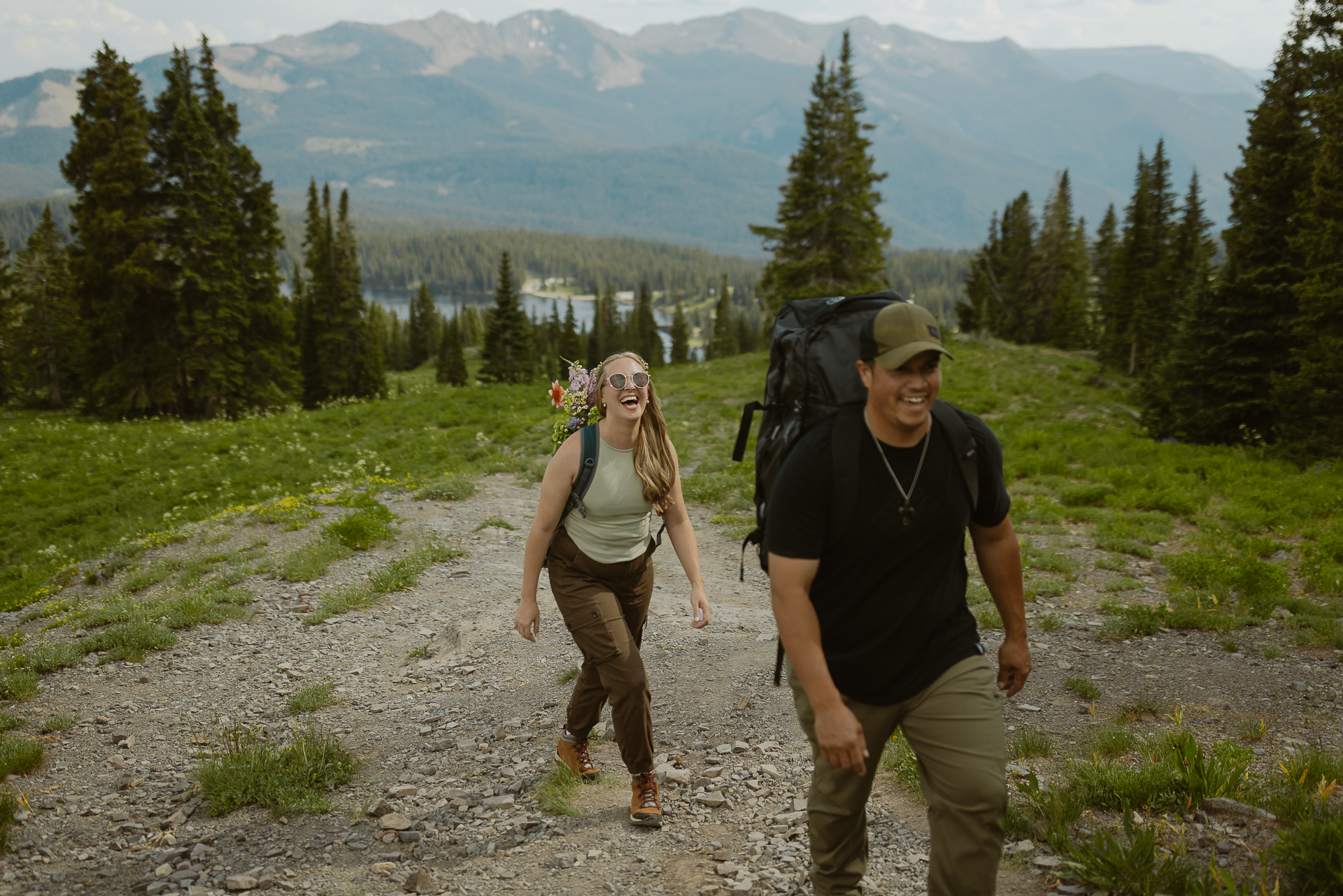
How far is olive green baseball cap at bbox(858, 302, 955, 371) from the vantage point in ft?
9.04

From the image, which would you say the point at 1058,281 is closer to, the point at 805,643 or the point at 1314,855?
the point at 1314,855

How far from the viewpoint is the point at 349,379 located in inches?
1880

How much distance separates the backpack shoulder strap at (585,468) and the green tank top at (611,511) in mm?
22

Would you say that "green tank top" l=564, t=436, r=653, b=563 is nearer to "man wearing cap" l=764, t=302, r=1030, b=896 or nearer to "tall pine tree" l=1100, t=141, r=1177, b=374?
"man wearing cap" l=764, t=302, r=1030, b=896

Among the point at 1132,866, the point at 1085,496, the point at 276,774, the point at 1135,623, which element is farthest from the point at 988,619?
the point at 276,774

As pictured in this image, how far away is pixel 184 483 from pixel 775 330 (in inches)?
679

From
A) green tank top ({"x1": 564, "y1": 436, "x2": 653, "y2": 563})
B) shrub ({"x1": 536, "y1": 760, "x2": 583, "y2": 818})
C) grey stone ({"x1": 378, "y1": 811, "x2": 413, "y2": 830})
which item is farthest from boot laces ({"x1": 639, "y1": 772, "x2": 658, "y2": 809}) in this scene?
grey stone ({"x1": 378, "y1": 811, "x2": 413, "y2": 830})

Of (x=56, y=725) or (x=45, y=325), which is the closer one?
(x=56, y=725)

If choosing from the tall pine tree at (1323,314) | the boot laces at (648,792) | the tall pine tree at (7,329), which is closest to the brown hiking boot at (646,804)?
the boot laces at (648,792)

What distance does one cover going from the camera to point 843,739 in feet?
9.29

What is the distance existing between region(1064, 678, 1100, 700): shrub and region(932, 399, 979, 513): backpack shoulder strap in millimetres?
4300

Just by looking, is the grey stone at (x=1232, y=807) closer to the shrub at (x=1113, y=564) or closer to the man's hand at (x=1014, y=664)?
the man's hand at (x=1014, y=664)

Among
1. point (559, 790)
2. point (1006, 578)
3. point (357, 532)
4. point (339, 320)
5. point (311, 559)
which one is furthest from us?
point (339, 320)

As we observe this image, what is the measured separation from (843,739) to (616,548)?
2194mm
